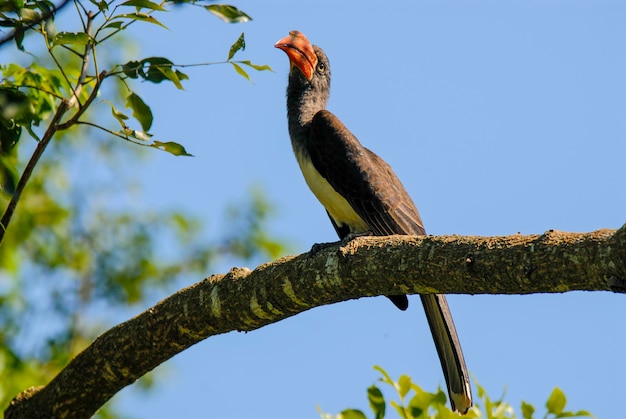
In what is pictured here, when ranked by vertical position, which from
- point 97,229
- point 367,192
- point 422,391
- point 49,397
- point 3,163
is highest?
point 97,229

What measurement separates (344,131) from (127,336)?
2.07m

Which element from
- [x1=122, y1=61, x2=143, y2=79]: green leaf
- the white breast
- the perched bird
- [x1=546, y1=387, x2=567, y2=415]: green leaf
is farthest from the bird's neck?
[x1=546, y1=387, x2=567, y2=415]: green leaf

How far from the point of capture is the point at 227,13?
3.01 metres

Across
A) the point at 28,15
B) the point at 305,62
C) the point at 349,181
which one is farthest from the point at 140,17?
the point at 305,62

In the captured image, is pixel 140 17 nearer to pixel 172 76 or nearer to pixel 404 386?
pixel 172 76

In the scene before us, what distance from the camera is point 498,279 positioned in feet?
9.09

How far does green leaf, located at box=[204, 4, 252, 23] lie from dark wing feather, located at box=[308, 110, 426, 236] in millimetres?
2053

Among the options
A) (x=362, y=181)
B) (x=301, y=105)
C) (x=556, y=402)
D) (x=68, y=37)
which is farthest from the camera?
(x=301, y=105)

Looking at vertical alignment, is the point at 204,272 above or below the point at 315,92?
above

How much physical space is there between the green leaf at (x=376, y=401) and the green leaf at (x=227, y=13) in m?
1.28

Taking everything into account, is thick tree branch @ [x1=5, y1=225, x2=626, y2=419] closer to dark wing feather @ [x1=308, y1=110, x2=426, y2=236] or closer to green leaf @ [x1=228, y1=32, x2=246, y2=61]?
green leaf @ [x1=228, y1=32, x2=246, y2=61]

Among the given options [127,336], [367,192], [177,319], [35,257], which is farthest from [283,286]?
[35,257]

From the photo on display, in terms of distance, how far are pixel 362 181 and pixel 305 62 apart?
1265 millimetres

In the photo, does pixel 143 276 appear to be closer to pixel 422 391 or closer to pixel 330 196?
pixel 330 196
